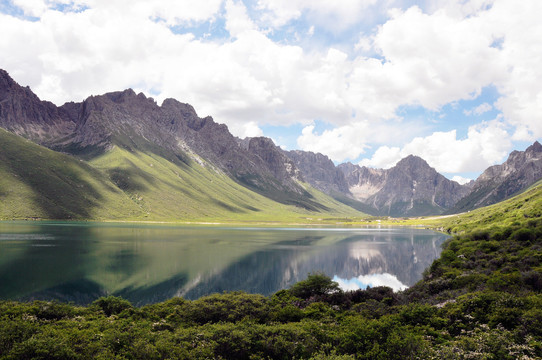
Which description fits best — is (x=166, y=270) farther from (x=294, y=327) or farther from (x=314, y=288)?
(x=294, y=327)

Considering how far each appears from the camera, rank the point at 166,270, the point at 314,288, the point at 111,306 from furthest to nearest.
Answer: the point at 166,270
the point at 314,288
the point at 111,306

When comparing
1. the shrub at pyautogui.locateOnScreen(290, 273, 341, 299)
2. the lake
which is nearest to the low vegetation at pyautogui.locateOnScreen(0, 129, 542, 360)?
the shrub at pyautogui.locateOnScreen(290, 273, 341, 299)

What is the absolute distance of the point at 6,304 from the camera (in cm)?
2917

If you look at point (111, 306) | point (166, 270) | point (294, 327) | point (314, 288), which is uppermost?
point (294, 327)

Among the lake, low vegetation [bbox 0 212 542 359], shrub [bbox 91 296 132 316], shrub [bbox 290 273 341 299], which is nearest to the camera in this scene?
low vegetation [bbox 0 212 542 359]

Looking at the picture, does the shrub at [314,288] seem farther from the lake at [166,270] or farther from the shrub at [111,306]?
the shrub at [111,306]

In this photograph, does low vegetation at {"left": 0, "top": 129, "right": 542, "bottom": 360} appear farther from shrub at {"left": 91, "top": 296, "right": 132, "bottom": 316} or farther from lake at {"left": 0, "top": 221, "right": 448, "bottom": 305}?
lake at {"left": 0, "top": 221, "right": 448, "bottom": 305}

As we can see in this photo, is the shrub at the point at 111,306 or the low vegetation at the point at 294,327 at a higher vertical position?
the low vegetation at the point at 294,327

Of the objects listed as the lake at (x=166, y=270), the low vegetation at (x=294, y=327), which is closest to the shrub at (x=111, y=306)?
the low vegetation at (x=294, y=327)

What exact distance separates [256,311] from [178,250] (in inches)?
2980

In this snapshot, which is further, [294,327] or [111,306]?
[111,306]

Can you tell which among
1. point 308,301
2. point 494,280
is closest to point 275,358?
point 308,301

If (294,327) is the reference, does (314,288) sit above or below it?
below

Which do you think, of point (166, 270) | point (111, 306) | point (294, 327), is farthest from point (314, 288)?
point (166, 270)
